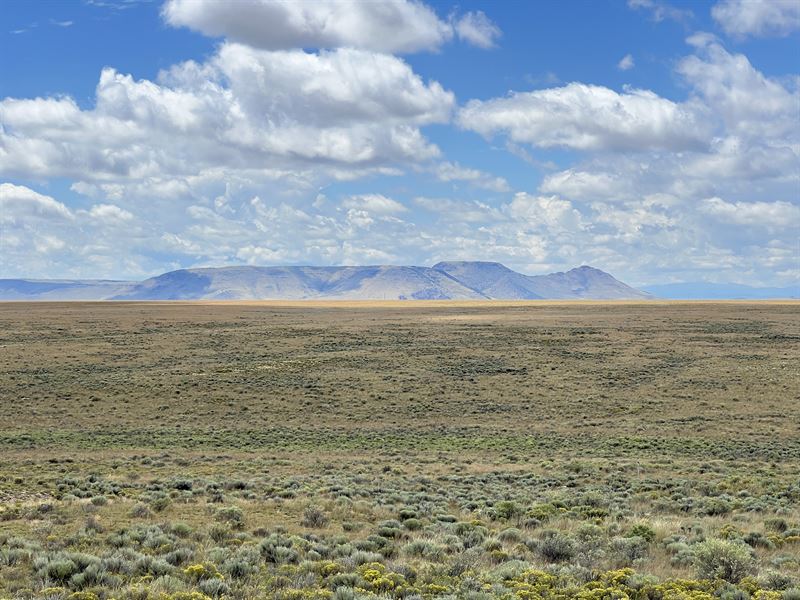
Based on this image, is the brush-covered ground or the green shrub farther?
the green shrub

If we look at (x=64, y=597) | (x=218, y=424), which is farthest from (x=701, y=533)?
(x=218, y=424)

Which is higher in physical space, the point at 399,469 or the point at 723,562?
the point at 723,562

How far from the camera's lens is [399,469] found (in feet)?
80.0

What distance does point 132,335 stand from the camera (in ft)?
251

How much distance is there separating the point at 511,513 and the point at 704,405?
106 feet

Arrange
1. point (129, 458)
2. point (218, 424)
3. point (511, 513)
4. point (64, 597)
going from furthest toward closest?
point (218, 424), point (129, 458), point (511, 513), point (64, 597)

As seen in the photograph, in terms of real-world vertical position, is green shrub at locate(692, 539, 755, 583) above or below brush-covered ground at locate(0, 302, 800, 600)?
above

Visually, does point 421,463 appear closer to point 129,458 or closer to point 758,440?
point 129,458

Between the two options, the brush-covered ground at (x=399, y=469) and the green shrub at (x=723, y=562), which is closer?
the brush-covered ground at (x=399, y=469)

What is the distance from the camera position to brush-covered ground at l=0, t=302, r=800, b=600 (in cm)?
1021

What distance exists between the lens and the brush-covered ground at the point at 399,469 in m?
10.2

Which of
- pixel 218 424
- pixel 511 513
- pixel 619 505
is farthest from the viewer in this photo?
pixel 218 424

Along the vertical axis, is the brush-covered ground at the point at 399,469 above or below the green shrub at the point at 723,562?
below

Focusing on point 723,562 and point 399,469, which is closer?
point 723,562
